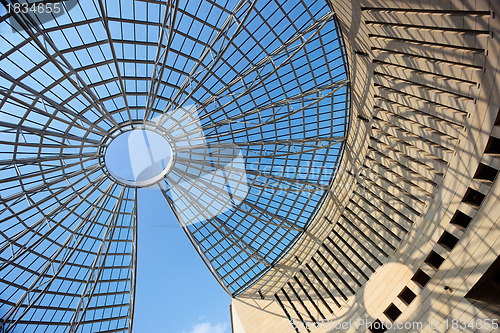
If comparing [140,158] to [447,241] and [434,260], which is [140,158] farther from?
[447,241]

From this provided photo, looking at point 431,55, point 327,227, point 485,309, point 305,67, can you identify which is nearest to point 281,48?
point 305,67

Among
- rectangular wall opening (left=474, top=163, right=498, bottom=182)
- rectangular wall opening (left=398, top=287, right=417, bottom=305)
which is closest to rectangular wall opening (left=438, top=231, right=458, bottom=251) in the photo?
rectangular wall opening (left=474, top=163, right=498, bottom=182)

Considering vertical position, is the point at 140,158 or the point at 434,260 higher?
the point at 140,158

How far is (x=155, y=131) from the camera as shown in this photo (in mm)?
31656

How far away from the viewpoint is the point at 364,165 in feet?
99.1

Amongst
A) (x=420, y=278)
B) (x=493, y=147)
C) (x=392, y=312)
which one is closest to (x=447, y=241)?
(x=420, y=278)

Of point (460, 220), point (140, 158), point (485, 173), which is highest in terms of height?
point (140, 158)

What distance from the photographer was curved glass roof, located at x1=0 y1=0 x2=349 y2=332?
76.3ft

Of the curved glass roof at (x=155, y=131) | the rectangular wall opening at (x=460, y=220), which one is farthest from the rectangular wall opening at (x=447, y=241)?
the curved glass roof at (x=155, y=131)

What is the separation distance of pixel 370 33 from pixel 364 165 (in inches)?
466

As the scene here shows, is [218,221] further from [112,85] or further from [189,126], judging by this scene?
[112,85]

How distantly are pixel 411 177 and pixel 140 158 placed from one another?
25.6 metres

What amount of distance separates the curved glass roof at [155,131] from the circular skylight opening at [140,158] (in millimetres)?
1165

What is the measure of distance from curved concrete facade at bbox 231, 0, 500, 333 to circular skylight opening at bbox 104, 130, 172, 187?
58.1 ft
